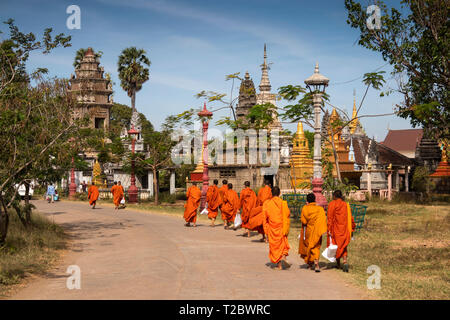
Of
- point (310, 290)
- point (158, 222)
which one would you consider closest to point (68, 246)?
point (158, 222)

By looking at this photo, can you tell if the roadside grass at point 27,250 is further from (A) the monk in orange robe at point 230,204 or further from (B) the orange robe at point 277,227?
(A) the monk in orange robe at point 230,204

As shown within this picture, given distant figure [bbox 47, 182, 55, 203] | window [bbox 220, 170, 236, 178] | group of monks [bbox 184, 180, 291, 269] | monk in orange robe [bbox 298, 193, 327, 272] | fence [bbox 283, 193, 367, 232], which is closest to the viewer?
monk in orange robe [bbox 298, 193, 327, 272]

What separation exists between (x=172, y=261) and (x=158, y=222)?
31.3 feet

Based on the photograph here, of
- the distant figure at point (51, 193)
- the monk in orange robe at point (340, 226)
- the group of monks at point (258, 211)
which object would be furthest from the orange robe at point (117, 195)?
the monk in orange robe at point (340, 226)

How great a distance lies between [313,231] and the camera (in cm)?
1014

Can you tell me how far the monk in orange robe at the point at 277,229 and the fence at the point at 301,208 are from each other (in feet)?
22.6

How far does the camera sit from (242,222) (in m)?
16.2

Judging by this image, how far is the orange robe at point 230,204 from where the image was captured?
57.8 ft

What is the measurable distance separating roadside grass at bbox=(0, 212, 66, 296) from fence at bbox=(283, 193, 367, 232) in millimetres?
8678

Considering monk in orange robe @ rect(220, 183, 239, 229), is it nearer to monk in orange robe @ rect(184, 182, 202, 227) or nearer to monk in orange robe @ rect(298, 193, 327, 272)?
monk in orange robe @ rect(184, 182, 202, 227)

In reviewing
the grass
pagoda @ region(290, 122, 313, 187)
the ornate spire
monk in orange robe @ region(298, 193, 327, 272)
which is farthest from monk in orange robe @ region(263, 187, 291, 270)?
the ornate spire

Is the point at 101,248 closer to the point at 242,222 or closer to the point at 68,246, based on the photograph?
the point at 68,246

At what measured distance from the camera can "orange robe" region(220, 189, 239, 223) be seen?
17.6 meters

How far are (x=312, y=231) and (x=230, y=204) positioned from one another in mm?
7711
